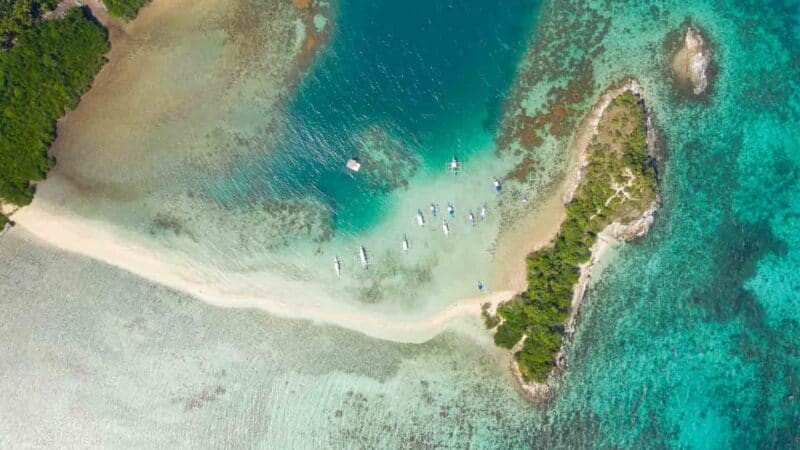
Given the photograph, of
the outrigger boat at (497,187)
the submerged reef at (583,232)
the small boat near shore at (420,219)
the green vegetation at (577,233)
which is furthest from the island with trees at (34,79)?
the green vegetation at (577,233)

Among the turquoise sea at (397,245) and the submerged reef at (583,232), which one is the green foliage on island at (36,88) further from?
the submerged reef at (583,232)

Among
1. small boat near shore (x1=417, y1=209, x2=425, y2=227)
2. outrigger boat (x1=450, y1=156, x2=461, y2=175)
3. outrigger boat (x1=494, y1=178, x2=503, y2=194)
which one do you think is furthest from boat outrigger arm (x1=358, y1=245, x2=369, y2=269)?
outrigger boat (x1=494, y1=178, x2=503, y2=194)

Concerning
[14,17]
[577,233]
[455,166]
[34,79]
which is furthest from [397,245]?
[14,17]

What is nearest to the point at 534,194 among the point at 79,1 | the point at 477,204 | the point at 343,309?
the point at 477,204

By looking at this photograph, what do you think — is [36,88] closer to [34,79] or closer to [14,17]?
[34,79]

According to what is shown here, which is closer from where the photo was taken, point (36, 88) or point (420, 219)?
point (36, 88)

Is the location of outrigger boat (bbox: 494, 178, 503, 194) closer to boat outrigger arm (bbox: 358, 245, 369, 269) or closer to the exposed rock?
boat outrigger arm (bbox: 358, 245, 369, 269)
